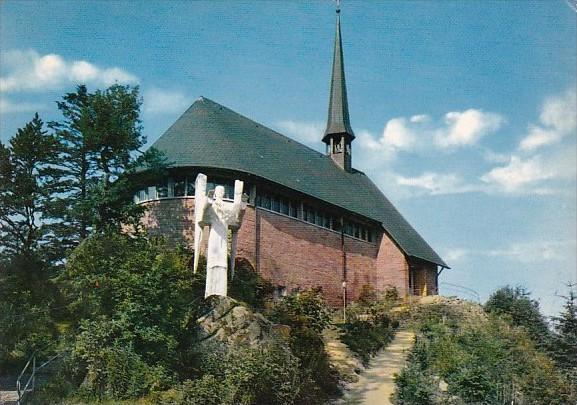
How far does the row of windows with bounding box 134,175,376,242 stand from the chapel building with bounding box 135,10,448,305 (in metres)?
0.04

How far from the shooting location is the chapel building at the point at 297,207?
2547cm

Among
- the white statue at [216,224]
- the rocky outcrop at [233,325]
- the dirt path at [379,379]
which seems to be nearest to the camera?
the rocky outcrop at [233,325]

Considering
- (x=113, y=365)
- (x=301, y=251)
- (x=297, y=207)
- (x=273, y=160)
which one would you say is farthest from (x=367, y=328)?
(x=113, y=365)

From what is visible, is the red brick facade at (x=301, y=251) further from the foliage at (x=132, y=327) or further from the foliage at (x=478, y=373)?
the foliage at (x=132, y=327)

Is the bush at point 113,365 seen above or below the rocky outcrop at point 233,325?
below

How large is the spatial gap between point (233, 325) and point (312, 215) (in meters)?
14.5

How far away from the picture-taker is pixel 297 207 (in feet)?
95.7

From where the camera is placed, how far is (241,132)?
30438 millimetres

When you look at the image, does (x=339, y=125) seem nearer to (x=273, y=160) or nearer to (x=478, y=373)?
(x=273, y=160)

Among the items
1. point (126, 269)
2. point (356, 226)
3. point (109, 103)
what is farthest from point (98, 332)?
point (356, 226)

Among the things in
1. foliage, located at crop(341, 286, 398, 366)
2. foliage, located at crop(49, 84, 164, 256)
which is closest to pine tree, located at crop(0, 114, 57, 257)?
foliage, located at crop(49, 84, 164, 256)

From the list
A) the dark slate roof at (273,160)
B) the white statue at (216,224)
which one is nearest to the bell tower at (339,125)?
the dark slate roof at (273,160)

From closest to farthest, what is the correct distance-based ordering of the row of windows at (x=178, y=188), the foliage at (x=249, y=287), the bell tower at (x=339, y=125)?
the foliage at (x=249, y=287) < the row of windows at (x=178, y=188) < the bell tower at (x=339, y=125)

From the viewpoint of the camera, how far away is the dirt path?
16484mm
